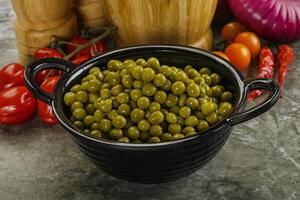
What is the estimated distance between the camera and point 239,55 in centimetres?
128

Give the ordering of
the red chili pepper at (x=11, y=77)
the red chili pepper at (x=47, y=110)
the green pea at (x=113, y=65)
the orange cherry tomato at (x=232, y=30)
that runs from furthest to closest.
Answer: the orange cherry tomato at (x=232, y=30) → the red chili pepper at (x=11, y=77) → the red chili pepper at (x=47, y=110) → the green pea at (x=113, y=65)

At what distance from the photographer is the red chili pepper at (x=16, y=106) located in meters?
1.16

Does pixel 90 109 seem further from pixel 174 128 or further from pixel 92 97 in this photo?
pixel 174 128

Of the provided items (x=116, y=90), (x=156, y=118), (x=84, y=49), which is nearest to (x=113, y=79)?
(x=116, y=90)

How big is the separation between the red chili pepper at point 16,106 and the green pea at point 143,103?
36 centimetres

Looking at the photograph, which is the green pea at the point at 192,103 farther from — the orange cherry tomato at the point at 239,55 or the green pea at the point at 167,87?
the orange cherry tomato at the point at 239,55

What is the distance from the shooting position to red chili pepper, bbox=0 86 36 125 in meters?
1.16

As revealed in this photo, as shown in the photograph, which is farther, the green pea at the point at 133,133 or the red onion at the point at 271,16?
the red onion at the point at 271,16

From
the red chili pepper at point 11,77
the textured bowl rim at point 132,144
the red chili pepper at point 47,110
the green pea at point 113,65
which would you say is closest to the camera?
the textured bowl rim at point 132,144

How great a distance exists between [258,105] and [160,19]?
0.41 m

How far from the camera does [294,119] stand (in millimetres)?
1139

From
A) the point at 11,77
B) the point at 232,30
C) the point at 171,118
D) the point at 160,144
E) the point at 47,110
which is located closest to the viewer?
the point at 160,144

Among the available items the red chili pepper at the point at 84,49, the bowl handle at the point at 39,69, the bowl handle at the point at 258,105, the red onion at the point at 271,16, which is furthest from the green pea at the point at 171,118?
the red onion at the point at 271,16

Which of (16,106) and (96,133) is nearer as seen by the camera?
(96,133)
